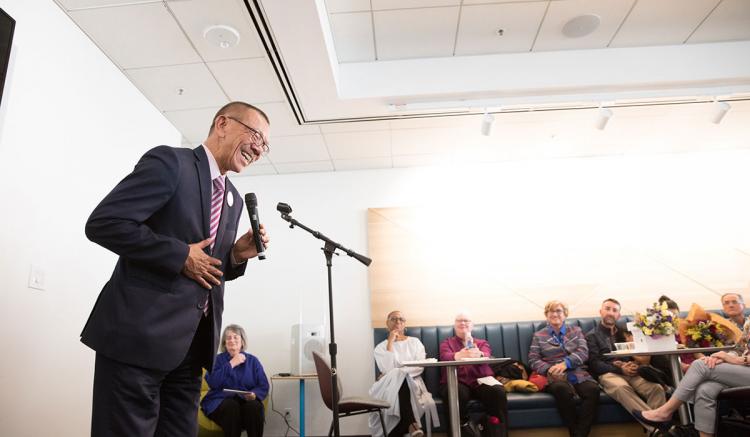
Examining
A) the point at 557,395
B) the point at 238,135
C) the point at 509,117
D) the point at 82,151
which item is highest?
the point at 509,117

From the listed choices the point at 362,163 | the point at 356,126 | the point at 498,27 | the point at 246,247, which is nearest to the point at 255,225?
the point at 246,247

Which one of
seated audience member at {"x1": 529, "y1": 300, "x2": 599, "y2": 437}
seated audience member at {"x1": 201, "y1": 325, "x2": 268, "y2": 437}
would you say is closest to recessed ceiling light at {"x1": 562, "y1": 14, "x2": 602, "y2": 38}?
seated audience member at {"x1": 529, "y1": 300, "x2": 599, "y2": 437}

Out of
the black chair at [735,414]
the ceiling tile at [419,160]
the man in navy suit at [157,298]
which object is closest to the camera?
the man in navy suit at [157,298]

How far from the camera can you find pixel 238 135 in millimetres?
1944

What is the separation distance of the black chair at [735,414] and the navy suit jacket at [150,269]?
9.52 ft

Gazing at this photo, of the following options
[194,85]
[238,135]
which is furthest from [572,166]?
[238,135]

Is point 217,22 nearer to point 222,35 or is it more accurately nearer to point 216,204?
point 222,35

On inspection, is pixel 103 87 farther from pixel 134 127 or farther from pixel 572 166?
pixel 572 166

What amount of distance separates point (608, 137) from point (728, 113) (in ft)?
3.67

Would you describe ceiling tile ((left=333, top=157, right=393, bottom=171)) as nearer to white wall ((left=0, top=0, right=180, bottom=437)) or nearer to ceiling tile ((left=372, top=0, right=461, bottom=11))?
ceiling tile ((left=372, top=0, right=461, bottom=11))

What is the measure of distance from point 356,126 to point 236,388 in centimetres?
274

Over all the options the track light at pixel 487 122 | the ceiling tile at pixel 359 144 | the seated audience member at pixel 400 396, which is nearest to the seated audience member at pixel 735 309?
the track light at pixel 487 122

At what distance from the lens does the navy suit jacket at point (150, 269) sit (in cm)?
152

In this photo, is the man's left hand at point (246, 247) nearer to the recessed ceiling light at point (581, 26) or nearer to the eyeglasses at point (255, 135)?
the eyeglasses at point (255, 135)
